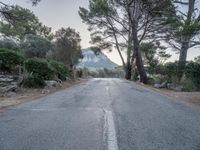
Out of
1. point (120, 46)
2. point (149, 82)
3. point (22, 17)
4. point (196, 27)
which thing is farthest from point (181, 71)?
point (120, 46)

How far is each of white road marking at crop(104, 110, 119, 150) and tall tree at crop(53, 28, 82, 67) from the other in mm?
26153

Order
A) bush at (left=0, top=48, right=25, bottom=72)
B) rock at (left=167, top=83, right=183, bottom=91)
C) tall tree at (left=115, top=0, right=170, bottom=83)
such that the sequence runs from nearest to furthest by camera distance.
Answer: bush at (left=0, top=48, right=25, bottom=72)
rock at (left=167, top=83, right=183, bottom=91)
tall tree at (left=115, top=0, right=170, bottom=83)

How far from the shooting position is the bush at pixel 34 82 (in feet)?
50.4

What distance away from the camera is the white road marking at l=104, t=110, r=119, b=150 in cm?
421

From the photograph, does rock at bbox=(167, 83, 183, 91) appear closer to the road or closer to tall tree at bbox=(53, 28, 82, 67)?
the road

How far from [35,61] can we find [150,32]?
21187mm

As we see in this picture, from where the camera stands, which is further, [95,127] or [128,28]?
[128,28]

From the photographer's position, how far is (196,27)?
10.9m

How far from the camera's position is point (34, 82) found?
15625 millimetres

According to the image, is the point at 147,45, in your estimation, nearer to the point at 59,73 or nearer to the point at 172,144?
the point at 59,73

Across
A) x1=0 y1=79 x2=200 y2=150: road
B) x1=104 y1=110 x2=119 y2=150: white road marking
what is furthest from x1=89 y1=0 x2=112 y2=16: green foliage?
x1=104 y1=110 x2=119 y2=150: white road marking

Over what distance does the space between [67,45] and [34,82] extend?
17615mm

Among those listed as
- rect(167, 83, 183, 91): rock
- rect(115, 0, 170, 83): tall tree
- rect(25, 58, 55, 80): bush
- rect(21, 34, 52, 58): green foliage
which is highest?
rect(115, 0, 170, 83): tall tree

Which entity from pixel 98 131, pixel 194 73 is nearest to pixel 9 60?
pixel 98 131
